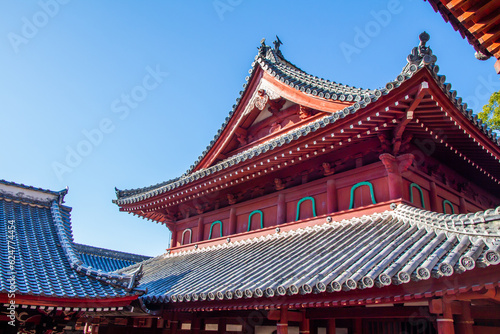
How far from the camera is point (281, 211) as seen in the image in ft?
33.4

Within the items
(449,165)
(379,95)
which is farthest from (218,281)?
(449,165)

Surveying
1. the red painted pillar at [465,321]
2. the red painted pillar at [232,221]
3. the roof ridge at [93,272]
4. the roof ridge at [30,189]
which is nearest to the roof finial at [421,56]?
the red painted pillar at [465,321]

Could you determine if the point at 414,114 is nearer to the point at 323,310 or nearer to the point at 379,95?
the point at 379,95

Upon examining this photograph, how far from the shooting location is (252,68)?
12859 millimetres

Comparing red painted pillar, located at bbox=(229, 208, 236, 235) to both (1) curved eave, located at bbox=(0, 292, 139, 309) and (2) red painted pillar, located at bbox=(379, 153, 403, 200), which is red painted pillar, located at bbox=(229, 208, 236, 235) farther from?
(2) red painted pillar, located at bbox=(379, 153, 403, 200)

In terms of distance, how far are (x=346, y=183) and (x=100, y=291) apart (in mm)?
6350

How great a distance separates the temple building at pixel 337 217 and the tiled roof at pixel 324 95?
33 mm

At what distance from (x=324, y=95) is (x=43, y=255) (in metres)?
8.57

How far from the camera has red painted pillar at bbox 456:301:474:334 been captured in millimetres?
5652

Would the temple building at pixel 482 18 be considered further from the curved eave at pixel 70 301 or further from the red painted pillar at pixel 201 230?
the red painted pillar at pixel 201 230

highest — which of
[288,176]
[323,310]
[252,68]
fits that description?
[252,68]

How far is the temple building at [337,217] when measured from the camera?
17.7 ft

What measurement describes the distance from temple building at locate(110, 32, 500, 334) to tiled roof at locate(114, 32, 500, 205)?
3 cm

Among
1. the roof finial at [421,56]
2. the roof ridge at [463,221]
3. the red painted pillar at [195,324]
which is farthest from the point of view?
the red painted pillar at [195,324]
